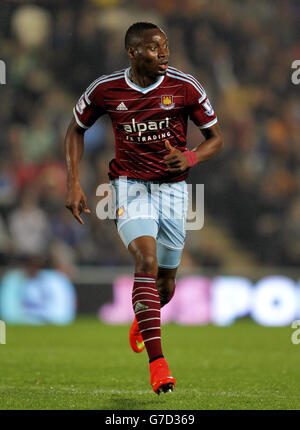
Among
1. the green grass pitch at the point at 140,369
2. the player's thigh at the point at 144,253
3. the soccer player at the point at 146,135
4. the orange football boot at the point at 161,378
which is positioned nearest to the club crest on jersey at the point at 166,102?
the soccer player at the point at 146,135

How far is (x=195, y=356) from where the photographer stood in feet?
24.9

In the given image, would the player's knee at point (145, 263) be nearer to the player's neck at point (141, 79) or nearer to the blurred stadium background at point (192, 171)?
the player's neck at point (141, 79)

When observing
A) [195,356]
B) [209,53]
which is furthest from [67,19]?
[195,356]

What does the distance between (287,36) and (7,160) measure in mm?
5391

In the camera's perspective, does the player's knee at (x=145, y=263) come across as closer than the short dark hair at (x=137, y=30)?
Yes

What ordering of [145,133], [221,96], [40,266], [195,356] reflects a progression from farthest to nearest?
[221,96] < [40,266] < [195,356] < [145,133]

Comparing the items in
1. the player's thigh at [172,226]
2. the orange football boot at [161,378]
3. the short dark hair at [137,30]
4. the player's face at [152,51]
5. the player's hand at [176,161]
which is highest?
the short dark hair at [137,30]

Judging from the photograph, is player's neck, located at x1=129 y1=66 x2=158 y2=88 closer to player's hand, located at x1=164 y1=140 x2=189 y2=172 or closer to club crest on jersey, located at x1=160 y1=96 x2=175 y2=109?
club crest on jersey, located at x1=160 y1=96 x2=175 y2=109

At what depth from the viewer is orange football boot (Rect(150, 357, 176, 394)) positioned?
15.0ft

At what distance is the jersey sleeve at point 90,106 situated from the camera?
216 inches

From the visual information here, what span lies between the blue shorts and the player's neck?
61 cm

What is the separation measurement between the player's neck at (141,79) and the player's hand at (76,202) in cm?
78
